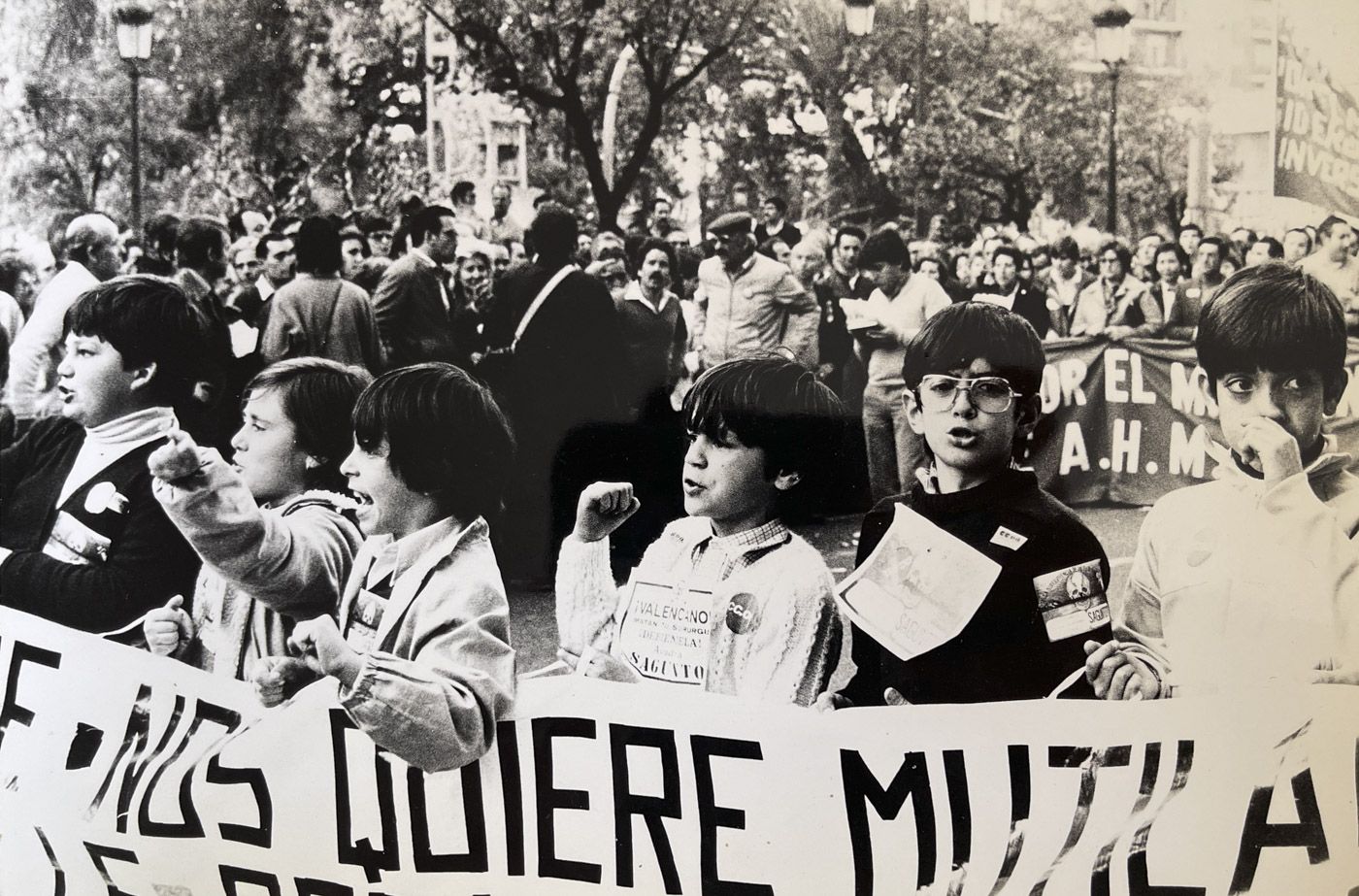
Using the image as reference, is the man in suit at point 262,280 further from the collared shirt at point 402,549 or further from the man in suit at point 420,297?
the collared shirt at point 402,549

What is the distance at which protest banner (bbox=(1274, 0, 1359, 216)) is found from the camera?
2.50m

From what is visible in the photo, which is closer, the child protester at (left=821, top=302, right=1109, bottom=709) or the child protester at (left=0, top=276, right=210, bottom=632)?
the child protester at (left=821, top=302, right=1109, bottom=709)

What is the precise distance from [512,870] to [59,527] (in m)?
1.37

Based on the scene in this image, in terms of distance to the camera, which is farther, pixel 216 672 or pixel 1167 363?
pixel 216 672

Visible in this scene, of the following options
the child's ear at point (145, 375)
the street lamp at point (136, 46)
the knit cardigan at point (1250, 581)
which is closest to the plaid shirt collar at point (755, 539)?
the knit cardigan at point (1250, 581)

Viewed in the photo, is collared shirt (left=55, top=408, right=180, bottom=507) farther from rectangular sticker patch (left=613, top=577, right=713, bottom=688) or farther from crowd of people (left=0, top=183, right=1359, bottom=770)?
rectangular sticker patch (left=613, top=577, right=713, bottom=688)

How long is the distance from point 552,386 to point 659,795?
0.94m

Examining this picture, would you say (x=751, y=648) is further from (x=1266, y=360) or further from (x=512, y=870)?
(x=1266, y=360)

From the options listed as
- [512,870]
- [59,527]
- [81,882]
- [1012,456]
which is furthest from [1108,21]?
[81,882]

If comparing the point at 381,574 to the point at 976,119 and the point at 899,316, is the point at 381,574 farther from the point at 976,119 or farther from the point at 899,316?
the point at 976,119

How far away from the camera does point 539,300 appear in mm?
2660

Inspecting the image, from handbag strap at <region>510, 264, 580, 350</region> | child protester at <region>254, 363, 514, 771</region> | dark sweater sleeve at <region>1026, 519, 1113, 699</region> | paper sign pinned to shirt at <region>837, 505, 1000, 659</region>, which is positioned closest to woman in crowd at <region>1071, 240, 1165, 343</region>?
dark sweater sleeve at <region>1026, 519, 1113, 699</region>

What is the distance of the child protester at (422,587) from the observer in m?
2.64

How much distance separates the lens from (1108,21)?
2514mm
